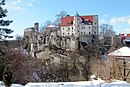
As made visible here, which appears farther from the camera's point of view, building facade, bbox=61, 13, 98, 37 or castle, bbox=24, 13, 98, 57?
building facade, bbox=61, 13, 98, 37

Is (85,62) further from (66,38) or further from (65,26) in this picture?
(65,26)

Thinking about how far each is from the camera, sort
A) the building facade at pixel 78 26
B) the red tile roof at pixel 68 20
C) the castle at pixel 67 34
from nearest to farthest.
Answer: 1. the castle at pixel 67 34
2. the red tile roof at pixel 68 20
3. the building facade at pixel 78 26

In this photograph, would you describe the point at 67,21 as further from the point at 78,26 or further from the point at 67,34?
the point at 67,34

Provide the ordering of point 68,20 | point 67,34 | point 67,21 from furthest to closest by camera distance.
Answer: point 68,20 → point 67,21 → point 67,34

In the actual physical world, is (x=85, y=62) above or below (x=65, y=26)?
below

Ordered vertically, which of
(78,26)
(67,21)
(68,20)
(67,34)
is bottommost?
(67,34)

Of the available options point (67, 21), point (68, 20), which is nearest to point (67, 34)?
point (67, 21)

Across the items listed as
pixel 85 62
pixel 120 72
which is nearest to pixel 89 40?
pixel 85 62

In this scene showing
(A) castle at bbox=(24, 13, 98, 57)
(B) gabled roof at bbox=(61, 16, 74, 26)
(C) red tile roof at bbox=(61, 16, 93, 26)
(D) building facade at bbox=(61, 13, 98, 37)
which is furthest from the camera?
(D) building facade at bbox=(61, 13, 98, 37)

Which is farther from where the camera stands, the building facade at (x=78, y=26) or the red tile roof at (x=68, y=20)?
the building facade at (x=78, y=26)

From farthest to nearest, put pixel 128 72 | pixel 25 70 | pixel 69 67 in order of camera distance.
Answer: pixel 69 67 → pixel 25 70 → pixel 128 72

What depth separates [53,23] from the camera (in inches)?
2808

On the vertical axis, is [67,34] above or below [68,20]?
below

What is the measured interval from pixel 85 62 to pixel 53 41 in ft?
57.7
